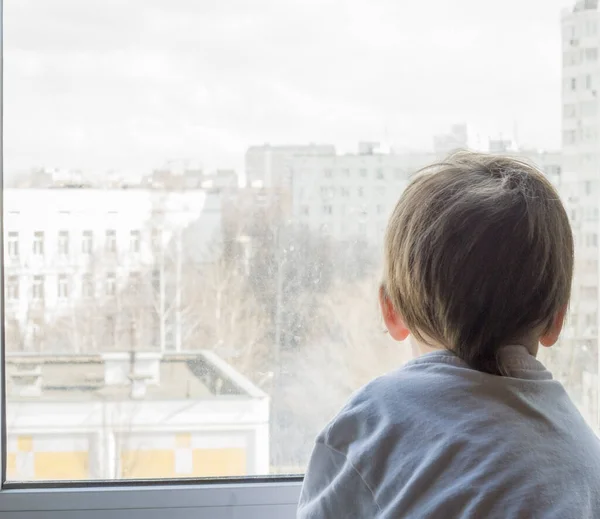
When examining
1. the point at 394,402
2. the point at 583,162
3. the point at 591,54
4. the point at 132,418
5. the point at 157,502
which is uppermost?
the point at 591,54

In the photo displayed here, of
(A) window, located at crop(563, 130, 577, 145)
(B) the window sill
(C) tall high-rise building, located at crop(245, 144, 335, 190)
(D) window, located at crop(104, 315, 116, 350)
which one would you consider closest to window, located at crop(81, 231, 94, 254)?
(D) window, located at crop(104, 315, 116, 350)

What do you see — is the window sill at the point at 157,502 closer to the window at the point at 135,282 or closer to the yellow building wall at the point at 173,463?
the yellow building wall at the point at 173,463

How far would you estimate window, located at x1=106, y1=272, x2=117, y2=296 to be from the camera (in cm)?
119

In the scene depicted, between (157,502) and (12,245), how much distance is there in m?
0.44

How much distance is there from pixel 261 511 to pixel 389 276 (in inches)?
18.2

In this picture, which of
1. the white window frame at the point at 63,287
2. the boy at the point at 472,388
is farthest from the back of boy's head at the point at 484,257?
the white window frame at the point at 63,287

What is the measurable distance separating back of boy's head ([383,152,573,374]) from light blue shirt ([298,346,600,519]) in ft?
0.11

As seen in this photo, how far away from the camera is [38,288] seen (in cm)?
118

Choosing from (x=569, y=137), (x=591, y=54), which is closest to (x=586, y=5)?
(x=591, y=54)

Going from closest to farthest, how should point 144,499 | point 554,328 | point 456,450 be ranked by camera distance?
point 456,450
point 554,328
point 144,499

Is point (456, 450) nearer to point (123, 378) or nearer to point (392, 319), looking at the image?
point (392, 319)

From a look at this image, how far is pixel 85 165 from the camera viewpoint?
3.90 feet

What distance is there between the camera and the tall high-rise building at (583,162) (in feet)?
4.17

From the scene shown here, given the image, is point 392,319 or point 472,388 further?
point 392,319
